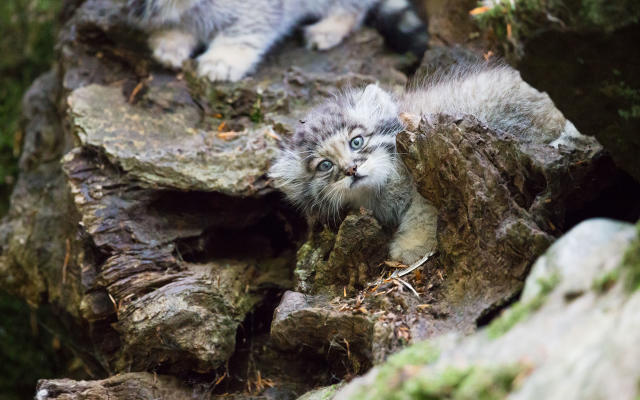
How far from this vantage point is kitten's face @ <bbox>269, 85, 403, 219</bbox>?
370cm

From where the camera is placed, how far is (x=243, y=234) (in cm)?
451

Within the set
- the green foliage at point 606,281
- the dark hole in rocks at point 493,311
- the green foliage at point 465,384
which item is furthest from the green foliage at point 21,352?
the green foliage at point 606,281

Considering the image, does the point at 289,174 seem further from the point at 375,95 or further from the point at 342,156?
the point at 375,95

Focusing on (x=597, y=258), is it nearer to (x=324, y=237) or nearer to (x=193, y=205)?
(x=324, y=237)

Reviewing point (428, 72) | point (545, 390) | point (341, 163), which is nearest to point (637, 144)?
point (545, 390)

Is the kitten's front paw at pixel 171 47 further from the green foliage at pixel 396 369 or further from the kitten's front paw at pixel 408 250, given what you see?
the green foliage at pixel 396 369

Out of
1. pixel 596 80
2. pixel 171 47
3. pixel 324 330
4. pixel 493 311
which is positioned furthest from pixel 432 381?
pixel 171 47

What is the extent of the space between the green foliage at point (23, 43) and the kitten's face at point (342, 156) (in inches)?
167

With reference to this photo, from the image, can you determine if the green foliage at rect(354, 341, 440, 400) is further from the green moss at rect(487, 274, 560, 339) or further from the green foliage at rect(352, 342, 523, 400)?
the green moss at rect(487, 274, 560, 339)

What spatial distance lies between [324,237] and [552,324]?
2.19 m

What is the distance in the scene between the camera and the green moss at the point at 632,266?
164cm

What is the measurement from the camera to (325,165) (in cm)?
384

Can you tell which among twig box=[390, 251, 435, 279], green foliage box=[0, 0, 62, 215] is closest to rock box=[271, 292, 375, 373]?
twig box=[390, 251, 435, 279]

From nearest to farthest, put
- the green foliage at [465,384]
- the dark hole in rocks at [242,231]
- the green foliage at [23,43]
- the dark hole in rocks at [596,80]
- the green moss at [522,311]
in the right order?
the green foliage at [465,384] → the green moss at [522,311] → the dark hole in rocks at [596,80] → the dark hole in rocks at [242,231] → the green foliage at [23,43]
